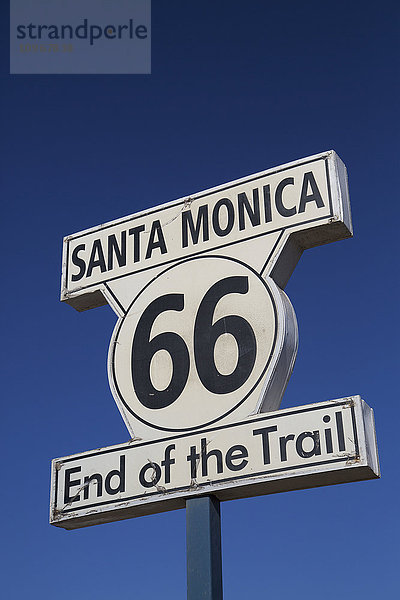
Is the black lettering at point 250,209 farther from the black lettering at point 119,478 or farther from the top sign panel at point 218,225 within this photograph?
the black lettering at point 119,478

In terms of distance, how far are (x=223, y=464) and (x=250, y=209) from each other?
53.6 inches

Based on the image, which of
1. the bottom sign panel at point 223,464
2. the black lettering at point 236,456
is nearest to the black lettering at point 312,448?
the bottom sign panel at point 223,464

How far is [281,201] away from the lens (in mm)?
4344

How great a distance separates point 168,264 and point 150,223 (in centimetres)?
34

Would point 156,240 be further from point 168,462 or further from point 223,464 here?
point 223,464

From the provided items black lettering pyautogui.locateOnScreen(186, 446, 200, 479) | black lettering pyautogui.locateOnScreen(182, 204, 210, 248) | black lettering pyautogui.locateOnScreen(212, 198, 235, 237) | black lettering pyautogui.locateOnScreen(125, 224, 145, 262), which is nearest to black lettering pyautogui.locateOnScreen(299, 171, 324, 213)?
black lettering pyautogui.locateOnScreen(212, 198, 235, 237)

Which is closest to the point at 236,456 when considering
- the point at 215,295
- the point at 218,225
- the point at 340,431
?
the point at 340,431

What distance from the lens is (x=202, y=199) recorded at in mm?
4633

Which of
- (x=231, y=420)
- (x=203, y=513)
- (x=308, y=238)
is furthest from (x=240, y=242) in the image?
(x=203, y=513)

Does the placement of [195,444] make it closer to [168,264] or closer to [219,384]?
[219,384]

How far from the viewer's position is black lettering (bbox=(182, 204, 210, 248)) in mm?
4520

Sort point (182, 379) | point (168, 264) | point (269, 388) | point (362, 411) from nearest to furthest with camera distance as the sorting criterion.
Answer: point (362, 411) → point (269, 388) → point (182, 379) → point (168, 264)

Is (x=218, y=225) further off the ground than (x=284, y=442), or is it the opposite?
(x=218, y=225)

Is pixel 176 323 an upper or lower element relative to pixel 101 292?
lower
